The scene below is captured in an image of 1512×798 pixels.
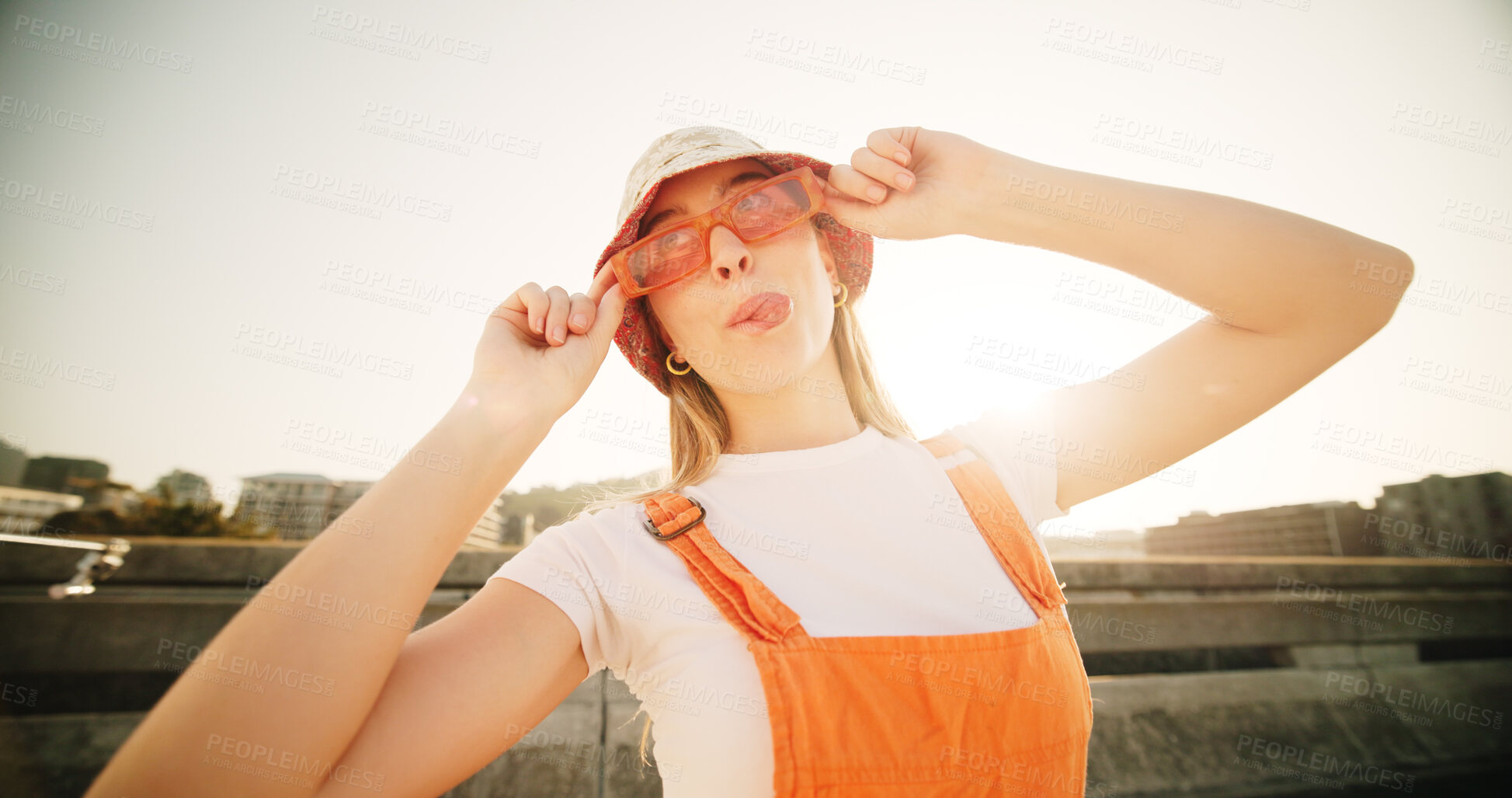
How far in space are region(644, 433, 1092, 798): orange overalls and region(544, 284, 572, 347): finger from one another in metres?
0.52

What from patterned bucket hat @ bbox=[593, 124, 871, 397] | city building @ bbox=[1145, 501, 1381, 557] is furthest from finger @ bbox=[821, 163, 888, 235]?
city building @ bbox=[1145, 501, 1381, 557]

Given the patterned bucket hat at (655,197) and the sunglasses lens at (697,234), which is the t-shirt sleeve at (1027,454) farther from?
the sunglasses lens at (697,234)

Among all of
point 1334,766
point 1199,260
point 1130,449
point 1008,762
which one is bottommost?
point 1334,766

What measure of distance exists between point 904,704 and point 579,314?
117cm

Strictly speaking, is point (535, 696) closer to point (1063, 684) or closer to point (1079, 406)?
point (1063, 684)

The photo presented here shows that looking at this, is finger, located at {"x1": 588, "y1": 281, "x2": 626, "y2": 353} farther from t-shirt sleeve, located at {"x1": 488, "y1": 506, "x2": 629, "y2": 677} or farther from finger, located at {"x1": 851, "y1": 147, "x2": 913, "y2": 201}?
finger, located at {"x1": 851, "y1": 147, "x2": 913, "y2": 201}

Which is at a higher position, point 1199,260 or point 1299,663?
point 1199,260

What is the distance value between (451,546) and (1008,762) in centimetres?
123

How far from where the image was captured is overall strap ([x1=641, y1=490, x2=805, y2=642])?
1.22 metres

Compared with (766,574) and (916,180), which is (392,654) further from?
(916,180)

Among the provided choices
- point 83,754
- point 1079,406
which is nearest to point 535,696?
point 1079,406

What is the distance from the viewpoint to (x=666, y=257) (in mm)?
1641

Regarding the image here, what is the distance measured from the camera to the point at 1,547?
2.83 m

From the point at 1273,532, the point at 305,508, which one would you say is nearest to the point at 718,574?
the point at 305,508
